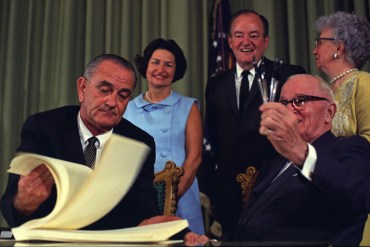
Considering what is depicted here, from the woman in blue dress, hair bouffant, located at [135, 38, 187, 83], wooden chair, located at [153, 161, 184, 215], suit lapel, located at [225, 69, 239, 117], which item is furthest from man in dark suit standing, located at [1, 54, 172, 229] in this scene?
hair bouffant, located at [135, 38, 187, 83]

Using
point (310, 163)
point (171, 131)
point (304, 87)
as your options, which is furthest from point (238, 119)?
point (310, 163)

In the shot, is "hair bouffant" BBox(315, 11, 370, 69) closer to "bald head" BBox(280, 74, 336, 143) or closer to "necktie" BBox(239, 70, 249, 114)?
"necktie" BBox(239, 70, 249, 114)

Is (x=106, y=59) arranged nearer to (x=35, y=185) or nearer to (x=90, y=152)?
(x=90, y=152)

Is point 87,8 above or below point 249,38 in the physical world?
above

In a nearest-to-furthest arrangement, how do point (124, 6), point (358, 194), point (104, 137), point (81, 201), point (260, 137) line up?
1. point (81, 201)
2. point (358, 194)
3. point (104, 137)
4. point (260, 137)
5. point (124, 6)

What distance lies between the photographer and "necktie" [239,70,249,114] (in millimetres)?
2661

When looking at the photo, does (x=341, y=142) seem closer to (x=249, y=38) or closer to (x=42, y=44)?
(x=249, y=38)

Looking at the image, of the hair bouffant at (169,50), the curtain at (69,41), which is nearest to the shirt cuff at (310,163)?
the hair bouffant at (169,50)

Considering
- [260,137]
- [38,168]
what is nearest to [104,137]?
[38,168]

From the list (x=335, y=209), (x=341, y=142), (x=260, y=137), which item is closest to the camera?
(x=335, y=209)

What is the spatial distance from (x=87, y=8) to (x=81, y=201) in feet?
9.37

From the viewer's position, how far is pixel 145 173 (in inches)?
67.3

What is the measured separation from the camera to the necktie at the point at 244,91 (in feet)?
8.73

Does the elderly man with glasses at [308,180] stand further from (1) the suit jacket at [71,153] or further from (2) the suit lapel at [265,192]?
(1) the suit jacket at [71,153]
